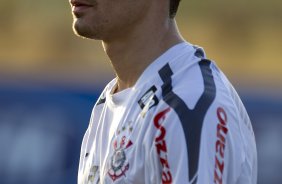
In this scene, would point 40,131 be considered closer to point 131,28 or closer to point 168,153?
point 131,28

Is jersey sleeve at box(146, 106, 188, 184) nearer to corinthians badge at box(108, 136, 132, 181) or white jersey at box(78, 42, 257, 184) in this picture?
white jersey at box(78, 42, 257, 184)

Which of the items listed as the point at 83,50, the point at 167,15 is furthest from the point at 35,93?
the point at 167,15

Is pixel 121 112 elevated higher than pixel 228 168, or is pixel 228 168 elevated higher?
pixel 121 112

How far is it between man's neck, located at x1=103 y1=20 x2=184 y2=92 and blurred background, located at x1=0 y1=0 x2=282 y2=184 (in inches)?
152

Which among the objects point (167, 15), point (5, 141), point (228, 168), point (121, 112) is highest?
point (5, 141)

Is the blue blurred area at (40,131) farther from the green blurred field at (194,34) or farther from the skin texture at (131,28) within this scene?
the skin texture at (131,28)

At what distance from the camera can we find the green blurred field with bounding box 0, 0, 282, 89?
8711mm

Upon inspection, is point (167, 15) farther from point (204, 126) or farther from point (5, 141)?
point (5, 141)

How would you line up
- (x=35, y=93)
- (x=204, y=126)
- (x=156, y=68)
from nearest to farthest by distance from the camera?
1. (x=204, y=126)
2. (x=156, y=68)
3. (x=35, y=93)

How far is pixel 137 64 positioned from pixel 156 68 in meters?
0.12

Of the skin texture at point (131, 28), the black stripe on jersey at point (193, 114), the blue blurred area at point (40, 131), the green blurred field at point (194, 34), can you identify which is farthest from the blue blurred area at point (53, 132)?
the black stripe on jersey at point (193, 114)

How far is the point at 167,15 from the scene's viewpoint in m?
2.89

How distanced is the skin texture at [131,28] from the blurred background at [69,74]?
3886mm

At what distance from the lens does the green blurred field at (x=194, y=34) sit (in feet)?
28.6
